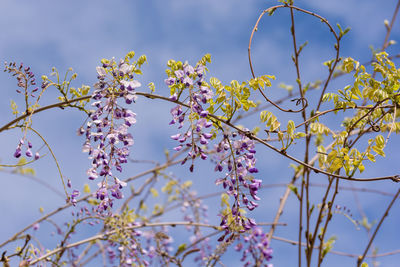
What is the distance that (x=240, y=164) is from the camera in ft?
6.40

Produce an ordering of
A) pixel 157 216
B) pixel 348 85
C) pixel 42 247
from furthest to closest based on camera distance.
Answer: pixel 157 216 → pixel 42 247 → pixel 348 85

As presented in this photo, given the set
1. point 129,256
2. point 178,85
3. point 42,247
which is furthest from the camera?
point 129,256

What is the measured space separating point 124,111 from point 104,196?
375 millimetres

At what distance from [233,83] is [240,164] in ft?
1.19

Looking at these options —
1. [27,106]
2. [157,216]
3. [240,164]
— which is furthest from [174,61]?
Result: [157,216]

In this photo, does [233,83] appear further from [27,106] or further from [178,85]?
[27,106]

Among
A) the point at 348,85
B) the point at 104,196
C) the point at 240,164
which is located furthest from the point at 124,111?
the point at 348,85

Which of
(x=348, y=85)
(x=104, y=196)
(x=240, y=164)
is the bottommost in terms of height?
(x=104, y=196)

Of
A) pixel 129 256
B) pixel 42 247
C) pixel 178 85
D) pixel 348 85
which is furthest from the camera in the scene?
pixel 129 256

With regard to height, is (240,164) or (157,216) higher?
(157,216)

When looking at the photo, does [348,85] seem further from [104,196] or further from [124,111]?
[104,196]

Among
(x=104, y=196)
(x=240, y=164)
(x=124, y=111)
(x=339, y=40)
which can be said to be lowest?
(x=104, y=196)

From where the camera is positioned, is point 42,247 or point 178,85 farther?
point 42,247

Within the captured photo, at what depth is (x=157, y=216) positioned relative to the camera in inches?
166
